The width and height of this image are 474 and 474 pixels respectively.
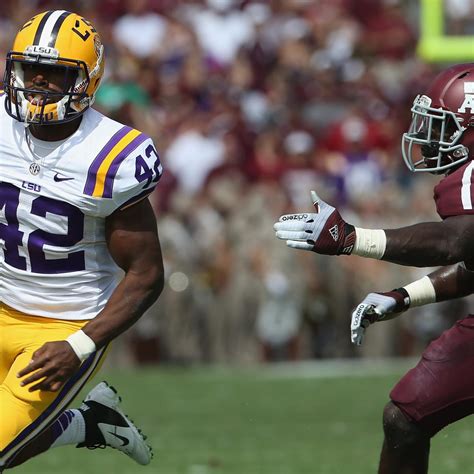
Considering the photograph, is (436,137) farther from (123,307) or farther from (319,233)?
(123,307)

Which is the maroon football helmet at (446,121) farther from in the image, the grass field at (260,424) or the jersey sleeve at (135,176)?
the grass field at (260,424)

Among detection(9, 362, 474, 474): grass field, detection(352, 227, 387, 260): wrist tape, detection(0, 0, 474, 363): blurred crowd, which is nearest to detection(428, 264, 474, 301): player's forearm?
detection(352, 227, 387, 260): wrist tape

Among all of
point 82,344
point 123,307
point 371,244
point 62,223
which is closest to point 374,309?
point 371,244

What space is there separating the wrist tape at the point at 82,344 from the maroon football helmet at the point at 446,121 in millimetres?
1322

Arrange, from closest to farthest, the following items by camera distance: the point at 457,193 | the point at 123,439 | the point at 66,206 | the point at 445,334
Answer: the point at 457,193 < the point at 66,206 < the point at 445,334 < the point at 123,439

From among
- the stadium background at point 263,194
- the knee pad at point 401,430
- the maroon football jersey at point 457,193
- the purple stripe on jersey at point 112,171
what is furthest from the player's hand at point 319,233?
the stadium background at point 263,194

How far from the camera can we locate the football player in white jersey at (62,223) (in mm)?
4238

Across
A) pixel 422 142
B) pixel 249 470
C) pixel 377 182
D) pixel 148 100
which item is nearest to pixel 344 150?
pixel 377 182

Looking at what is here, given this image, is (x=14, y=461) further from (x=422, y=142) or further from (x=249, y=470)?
(x=249, y=470)

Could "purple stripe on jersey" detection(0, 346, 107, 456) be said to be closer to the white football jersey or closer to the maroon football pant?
the white football jersey

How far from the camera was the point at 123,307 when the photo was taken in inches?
169

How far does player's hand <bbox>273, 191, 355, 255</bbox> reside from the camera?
3912mm

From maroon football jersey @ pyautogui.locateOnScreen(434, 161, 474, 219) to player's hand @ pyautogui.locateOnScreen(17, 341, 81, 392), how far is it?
4.45 feet

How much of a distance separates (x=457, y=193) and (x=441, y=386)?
0.75 meters
